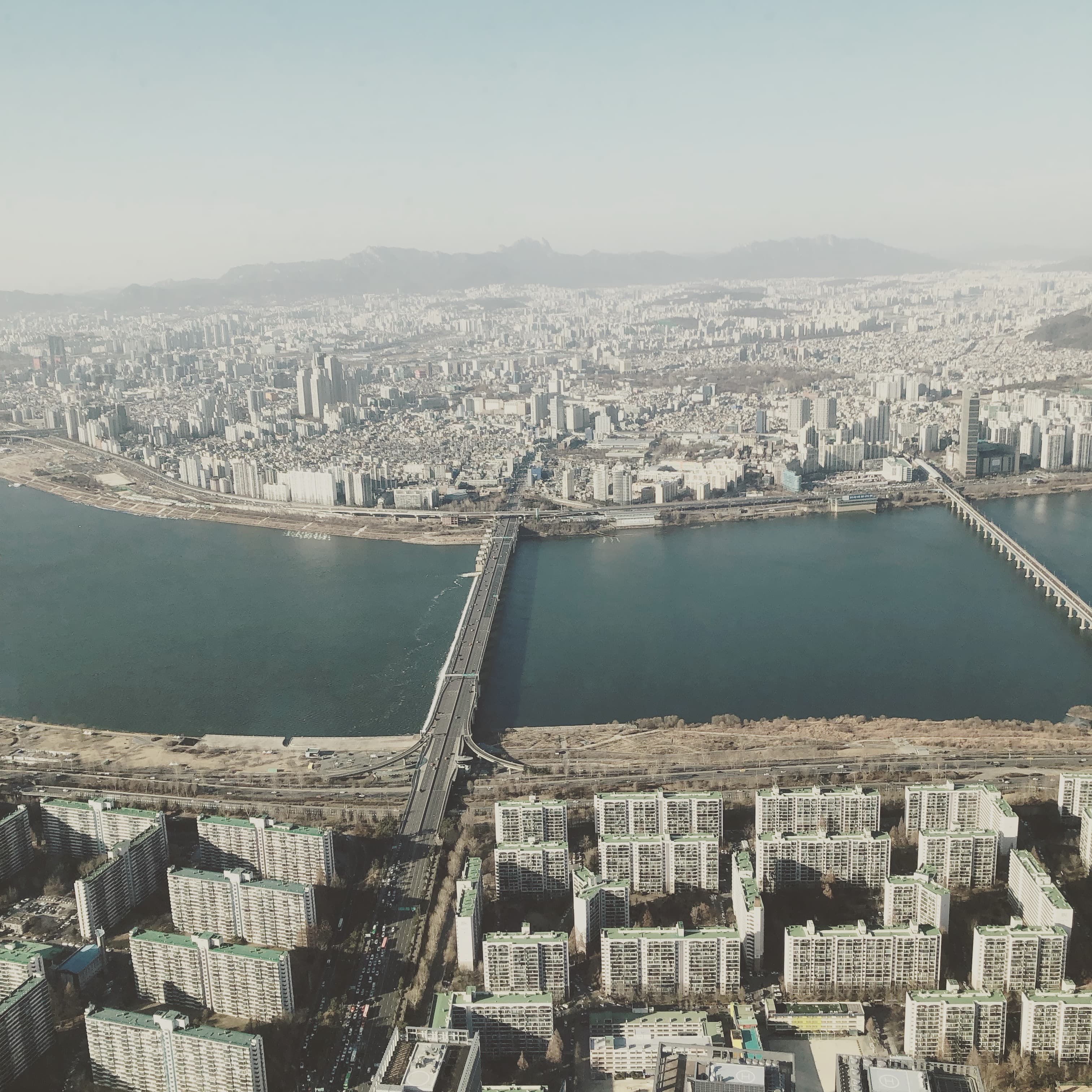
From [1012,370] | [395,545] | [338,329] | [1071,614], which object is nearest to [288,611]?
[395,545]

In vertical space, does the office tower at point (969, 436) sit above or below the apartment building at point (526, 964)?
above

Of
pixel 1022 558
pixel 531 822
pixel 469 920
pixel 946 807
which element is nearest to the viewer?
pixel 469 920

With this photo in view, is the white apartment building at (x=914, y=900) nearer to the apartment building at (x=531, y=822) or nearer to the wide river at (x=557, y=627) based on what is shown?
the apartment building at (x=531, y=822)

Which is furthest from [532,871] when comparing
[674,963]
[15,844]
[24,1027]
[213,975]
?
[15,844]

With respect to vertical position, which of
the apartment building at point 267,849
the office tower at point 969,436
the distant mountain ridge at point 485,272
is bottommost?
the apartment building at point 267,849

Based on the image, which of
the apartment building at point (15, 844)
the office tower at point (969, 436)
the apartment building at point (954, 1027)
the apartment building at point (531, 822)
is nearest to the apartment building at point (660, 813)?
the apartment building at point (531, 822)

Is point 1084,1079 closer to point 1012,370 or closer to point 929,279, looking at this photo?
point 1012,370

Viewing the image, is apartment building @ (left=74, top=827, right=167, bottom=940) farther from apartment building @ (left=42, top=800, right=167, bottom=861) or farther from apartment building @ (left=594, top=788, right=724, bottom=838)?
apartment building @ (left=594, top=788, right=724, bottom=838)

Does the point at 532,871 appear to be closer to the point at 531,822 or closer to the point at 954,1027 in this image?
the point at 531,822
